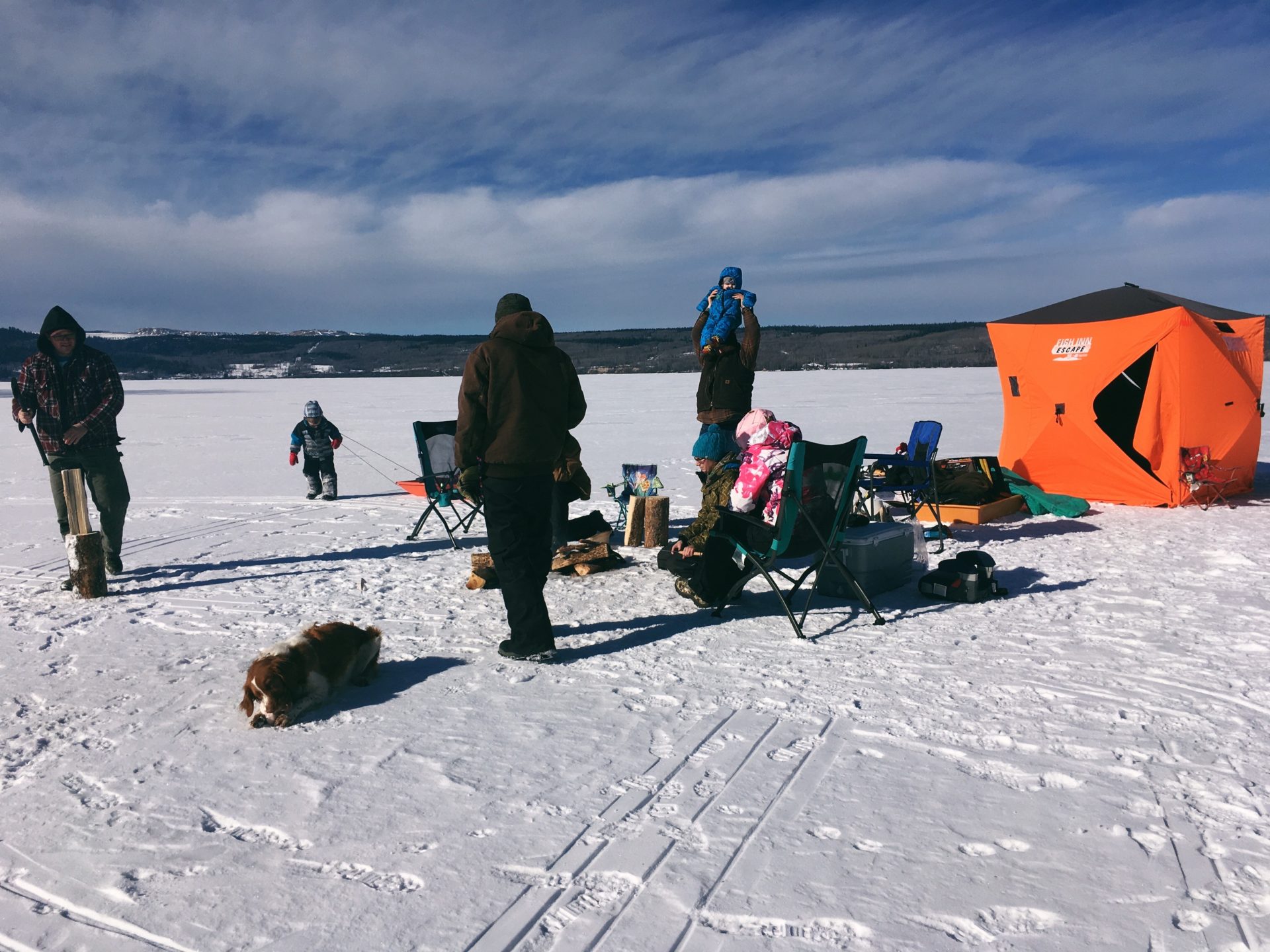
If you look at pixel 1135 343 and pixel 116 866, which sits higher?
A: pixel 1135 343

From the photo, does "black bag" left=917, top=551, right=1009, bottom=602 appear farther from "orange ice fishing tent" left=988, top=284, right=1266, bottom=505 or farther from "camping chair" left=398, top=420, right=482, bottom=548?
"orange ice fishing tent" left=988, top=284, right=1266, bottom=505

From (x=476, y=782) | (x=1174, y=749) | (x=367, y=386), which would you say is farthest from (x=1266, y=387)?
(x=367, y=386)

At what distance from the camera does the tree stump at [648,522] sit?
6.19 metres

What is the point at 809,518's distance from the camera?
4.25 m

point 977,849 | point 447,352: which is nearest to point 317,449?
point 977,849

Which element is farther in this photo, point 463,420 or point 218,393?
point 218,393

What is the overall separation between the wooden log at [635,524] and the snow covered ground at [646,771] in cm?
70

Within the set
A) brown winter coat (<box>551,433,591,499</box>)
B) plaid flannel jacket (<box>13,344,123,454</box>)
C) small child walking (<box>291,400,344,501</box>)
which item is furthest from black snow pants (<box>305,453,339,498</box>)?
brown winter coat (<box>551,433,591,499</box>)

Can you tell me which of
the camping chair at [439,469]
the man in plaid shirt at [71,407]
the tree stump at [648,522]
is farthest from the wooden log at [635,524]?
the man in plaid shirt at [71,407]

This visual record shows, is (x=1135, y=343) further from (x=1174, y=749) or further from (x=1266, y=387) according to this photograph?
(x=1266, y=387)

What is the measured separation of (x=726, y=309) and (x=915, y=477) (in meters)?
2.07

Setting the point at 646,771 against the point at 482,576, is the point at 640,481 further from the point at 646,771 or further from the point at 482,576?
the point at 646,771

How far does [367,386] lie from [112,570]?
112ft

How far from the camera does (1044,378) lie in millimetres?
8297
